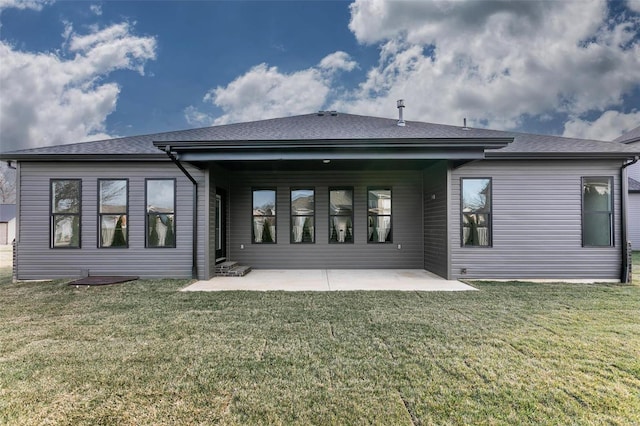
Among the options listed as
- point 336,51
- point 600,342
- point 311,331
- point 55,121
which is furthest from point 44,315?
point 55,121

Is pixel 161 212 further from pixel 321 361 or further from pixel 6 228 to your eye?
pixel 6 228

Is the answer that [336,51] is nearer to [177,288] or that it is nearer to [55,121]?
Result: [177,288]

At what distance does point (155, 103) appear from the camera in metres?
18.4

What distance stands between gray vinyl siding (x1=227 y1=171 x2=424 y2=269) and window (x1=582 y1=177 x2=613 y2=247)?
3734 millimetres

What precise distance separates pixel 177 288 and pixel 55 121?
20.8 m

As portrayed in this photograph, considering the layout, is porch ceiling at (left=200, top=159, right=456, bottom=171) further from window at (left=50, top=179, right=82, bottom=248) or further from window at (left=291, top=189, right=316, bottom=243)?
window at (left=50, top=179, right=82, bottom=248)

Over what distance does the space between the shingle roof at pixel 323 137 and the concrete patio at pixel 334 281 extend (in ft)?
9.97

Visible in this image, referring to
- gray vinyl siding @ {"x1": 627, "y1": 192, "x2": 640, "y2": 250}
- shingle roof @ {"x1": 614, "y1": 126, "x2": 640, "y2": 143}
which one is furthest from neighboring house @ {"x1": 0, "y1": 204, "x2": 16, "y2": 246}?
shingle roof @ {"x1": 614, "y1": 126, "x2": 640, "y2": 143}

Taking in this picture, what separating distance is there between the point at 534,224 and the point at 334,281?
196 inches

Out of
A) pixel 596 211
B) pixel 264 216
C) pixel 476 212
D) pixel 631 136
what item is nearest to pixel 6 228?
pixel 264 216

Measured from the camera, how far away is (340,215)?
8.80 meters

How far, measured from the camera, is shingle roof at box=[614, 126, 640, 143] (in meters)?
17.8

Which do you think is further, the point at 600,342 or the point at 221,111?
the point at 221,111

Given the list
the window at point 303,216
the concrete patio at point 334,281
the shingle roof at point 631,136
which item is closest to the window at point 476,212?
the concrete patio at point 334,281
